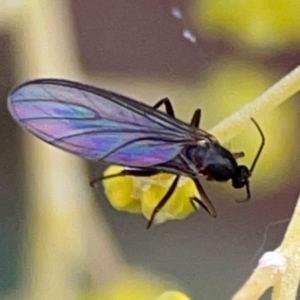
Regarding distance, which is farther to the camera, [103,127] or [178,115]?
[178,115]

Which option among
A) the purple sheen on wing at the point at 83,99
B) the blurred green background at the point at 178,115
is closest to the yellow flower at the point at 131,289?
the blurred green background at the point at 178,115

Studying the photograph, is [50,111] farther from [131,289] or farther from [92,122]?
[131,289]

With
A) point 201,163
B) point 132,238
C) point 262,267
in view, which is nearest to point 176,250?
point 132,238

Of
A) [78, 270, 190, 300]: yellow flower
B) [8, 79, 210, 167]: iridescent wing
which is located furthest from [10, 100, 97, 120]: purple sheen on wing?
[78, 270, 190, 300]: yellow flower

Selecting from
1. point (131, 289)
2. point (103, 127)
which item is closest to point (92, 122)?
point (103, 127)

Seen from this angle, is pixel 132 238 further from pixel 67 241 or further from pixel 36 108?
pixel 36 108

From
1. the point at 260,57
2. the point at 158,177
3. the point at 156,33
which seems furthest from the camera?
the point at 156,33
